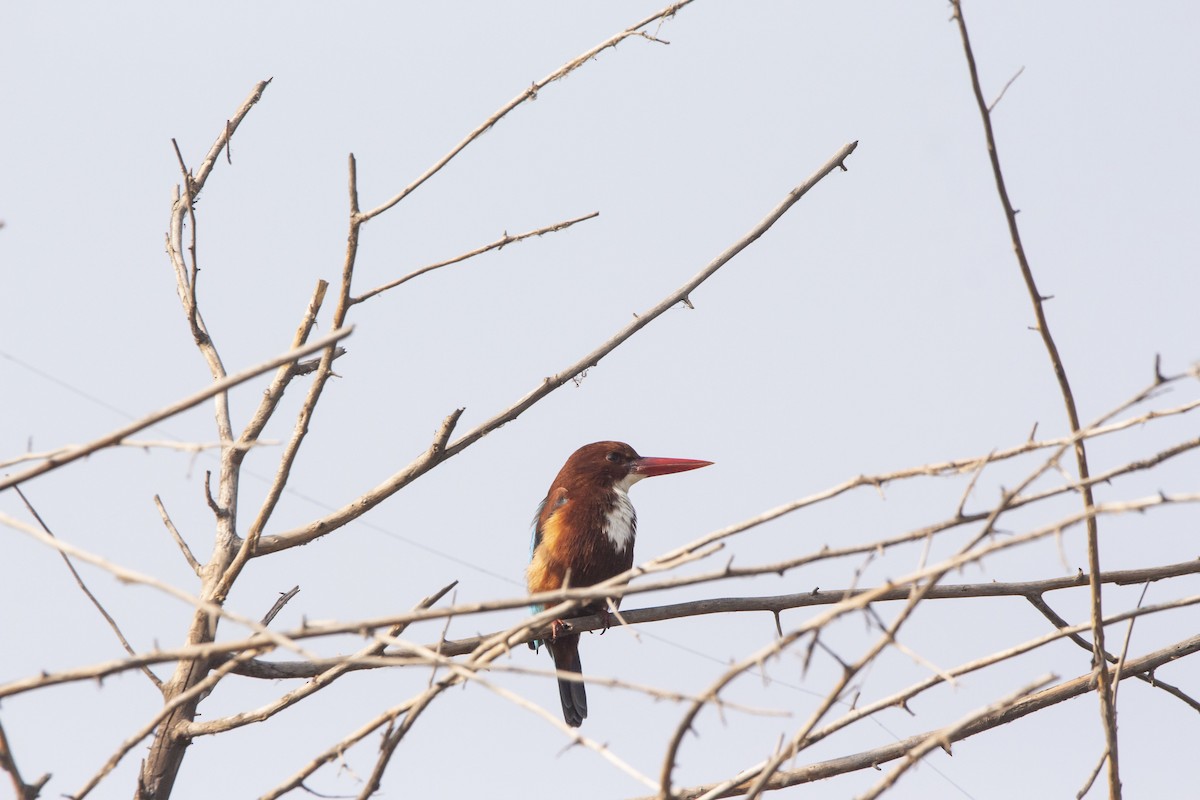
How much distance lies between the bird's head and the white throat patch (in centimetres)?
9

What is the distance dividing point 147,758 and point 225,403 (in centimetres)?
80

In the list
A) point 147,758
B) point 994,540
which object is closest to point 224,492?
point 147,758

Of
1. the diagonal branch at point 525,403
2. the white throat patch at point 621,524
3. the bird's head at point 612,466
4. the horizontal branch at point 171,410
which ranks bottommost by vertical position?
the horizontal branch at point 171,410

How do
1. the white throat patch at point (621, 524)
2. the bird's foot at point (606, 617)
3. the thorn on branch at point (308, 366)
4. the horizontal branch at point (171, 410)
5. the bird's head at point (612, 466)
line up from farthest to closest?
the bird's head at point (612, 466) < the white throat patch at point (621, 524) < the bird's foot at point (606, 617) < the thorn on branch at point (308, 366) < the horizontal branch at point (171, 410)

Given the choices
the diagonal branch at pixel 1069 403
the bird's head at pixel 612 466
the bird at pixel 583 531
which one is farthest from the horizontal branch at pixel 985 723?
the bird's head at pixel 612 466

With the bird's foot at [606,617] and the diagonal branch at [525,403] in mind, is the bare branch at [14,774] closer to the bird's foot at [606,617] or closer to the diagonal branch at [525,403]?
the diagonal branch at [525,403]

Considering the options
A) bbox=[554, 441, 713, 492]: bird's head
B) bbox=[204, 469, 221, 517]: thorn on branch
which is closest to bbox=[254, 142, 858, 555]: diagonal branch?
bbox=[204, 469, 221, 517]: thorn on branch

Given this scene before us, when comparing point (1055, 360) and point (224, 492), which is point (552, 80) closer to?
point (224, 492)

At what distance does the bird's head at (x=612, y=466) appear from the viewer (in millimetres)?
4262

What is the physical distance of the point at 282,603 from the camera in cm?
278

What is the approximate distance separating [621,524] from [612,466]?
0.31m

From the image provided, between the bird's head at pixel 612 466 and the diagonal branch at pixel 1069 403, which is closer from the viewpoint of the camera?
the diagonal branch at pixel 1069 403

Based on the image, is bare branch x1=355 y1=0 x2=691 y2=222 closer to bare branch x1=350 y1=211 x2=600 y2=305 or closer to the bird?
bare branch x1=350 y1=211 x2=600 y2=305

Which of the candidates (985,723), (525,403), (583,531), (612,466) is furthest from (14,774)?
(612,466)
